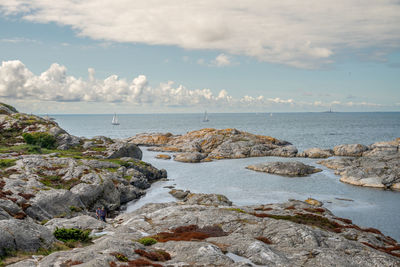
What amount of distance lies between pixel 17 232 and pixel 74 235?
519cm

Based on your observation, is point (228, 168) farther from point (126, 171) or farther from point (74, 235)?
point (74, 235)

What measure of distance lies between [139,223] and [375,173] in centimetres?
6866

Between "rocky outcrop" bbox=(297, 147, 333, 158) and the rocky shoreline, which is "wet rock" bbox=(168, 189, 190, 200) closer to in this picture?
the rocky shoreline

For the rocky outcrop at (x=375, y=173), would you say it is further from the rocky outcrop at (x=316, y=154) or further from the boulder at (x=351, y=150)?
the boulder at (x=351, y=150)

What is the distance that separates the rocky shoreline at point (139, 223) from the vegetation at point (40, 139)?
0.26 metres

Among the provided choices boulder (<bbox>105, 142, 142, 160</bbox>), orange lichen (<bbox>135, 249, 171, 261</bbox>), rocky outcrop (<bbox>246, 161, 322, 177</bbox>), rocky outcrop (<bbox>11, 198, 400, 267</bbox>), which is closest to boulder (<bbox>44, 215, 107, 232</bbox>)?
rocky outcrop (<bbox>11, 198, 400, 267</bbox>)

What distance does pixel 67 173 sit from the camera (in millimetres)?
56719

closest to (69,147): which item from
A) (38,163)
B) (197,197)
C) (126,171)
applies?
(126,171)

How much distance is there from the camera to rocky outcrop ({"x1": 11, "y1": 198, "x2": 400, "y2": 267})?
19.6 metres

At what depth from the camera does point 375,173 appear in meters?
77.2

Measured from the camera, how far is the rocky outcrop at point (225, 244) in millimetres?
19578

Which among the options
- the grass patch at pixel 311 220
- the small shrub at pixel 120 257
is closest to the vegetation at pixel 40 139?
the grass patch at pixel 311 220

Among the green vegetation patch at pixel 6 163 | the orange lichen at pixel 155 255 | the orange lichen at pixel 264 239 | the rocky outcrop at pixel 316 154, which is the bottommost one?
the rocky outcrop at pixel 316 154

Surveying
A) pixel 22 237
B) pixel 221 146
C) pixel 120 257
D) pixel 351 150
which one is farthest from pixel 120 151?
pixel 351 150
